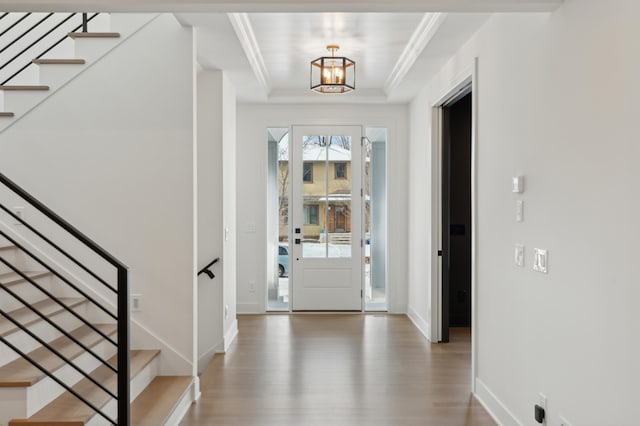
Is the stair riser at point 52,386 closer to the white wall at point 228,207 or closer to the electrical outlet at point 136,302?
the electrical outlet at point 136,302

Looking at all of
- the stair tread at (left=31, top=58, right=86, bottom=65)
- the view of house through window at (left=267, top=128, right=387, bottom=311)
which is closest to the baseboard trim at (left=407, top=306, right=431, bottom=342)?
the view of house through window at (left=267, top=128, right=387, bottom=311)

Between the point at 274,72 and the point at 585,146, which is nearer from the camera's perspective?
the point at 585,146

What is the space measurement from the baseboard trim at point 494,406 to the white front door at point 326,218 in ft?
10.0

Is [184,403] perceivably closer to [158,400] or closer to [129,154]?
[158,400]

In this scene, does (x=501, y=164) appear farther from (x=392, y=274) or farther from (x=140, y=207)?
(x=392, y=274)

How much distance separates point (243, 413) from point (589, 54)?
2.85m

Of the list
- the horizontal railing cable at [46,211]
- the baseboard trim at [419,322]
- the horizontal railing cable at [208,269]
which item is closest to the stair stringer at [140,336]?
the horizontal railing cable at [208,269]

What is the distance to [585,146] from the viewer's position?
224 cm

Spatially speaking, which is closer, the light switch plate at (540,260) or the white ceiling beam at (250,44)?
the light switch plate at (540,260)

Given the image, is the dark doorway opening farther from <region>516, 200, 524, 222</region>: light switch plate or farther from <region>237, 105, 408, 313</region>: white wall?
<region>516, 200, 524, 222</region>: light switch plate

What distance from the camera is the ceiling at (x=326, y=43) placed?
3697mm

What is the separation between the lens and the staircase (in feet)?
8.25

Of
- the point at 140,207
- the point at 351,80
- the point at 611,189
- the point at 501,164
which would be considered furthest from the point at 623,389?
the point at 351,80

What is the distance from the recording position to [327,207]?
668 centimetres
